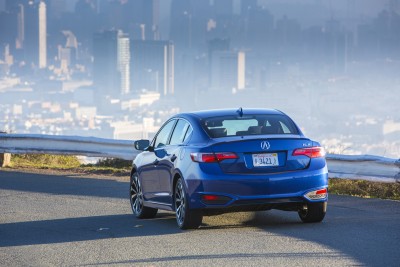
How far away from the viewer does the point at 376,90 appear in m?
115

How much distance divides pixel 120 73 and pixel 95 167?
437ft

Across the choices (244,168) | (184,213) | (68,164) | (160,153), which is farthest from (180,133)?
(68,164)

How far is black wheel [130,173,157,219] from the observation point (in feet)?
45.3

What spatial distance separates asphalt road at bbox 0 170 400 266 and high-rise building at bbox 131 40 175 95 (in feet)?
427

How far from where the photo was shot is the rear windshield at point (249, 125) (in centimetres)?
1218

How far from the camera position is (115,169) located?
2112cm

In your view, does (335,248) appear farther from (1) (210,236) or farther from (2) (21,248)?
(2) (21,248)

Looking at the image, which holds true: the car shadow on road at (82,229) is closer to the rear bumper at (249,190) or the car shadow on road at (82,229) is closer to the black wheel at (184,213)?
the black wheel at (184,213)

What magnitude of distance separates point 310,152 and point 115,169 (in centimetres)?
959

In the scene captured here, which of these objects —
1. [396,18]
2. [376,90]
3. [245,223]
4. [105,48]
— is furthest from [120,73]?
[245,223]

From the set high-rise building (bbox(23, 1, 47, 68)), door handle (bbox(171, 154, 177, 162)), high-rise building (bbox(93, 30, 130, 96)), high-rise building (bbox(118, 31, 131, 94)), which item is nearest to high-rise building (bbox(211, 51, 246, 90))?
high-rise building (bbox(118, 31, 131, 94))

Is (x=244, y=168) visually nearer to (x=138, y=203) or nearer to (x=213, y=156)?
(x=213, y=156)

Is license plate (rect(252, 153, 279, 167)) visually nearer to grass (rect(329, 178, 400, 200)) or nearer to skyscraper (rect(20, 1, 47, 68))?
grass (rect(329, 178, 400, 200))

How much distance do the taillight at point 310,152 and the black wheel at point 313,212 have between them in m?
0.56
